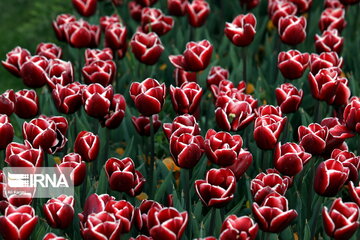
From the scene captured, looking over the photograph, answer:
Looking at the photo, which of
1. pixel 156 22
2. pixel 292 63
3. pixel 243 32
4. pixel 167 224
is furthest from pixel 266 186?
pixel 156 22

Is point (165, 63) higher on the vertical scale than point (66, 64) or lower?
lower

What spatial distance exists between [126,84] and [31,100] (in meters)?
1.23

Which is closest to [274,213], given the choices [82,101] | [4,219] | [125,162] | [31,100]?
[125,162]

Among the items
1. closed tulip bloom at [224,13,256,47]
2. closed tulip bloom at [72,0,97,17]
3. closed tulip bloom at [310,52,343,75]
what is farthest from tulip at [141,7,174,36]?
closed tulip bloom at [310,52,343,75]

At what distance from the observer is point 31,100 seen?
2902 mm

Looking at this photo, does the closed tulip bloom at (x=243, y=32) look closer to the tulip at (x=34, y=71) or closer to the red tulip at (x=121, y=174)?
the tulip at (x=34, y=71)

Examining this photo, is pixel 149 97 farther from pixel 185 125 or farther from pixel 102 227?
pixel 102 227

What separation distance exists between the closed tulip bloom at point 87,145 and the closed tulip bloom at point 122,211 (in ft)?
1.67

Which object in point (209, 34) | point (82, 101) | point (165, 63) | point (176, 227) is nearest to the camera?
point (176, 227)

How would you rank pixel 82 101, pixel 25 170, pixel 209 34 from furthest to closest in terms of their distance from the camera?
pixel 209 34
pixel 82 101
pixel 25 170

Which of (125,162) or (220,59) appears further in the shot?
(220,59)

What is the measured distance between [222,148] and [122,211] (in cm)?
49

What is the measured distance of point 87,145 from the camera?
2615mm

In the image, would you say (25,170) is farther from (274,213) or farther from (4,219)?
(274,213)
